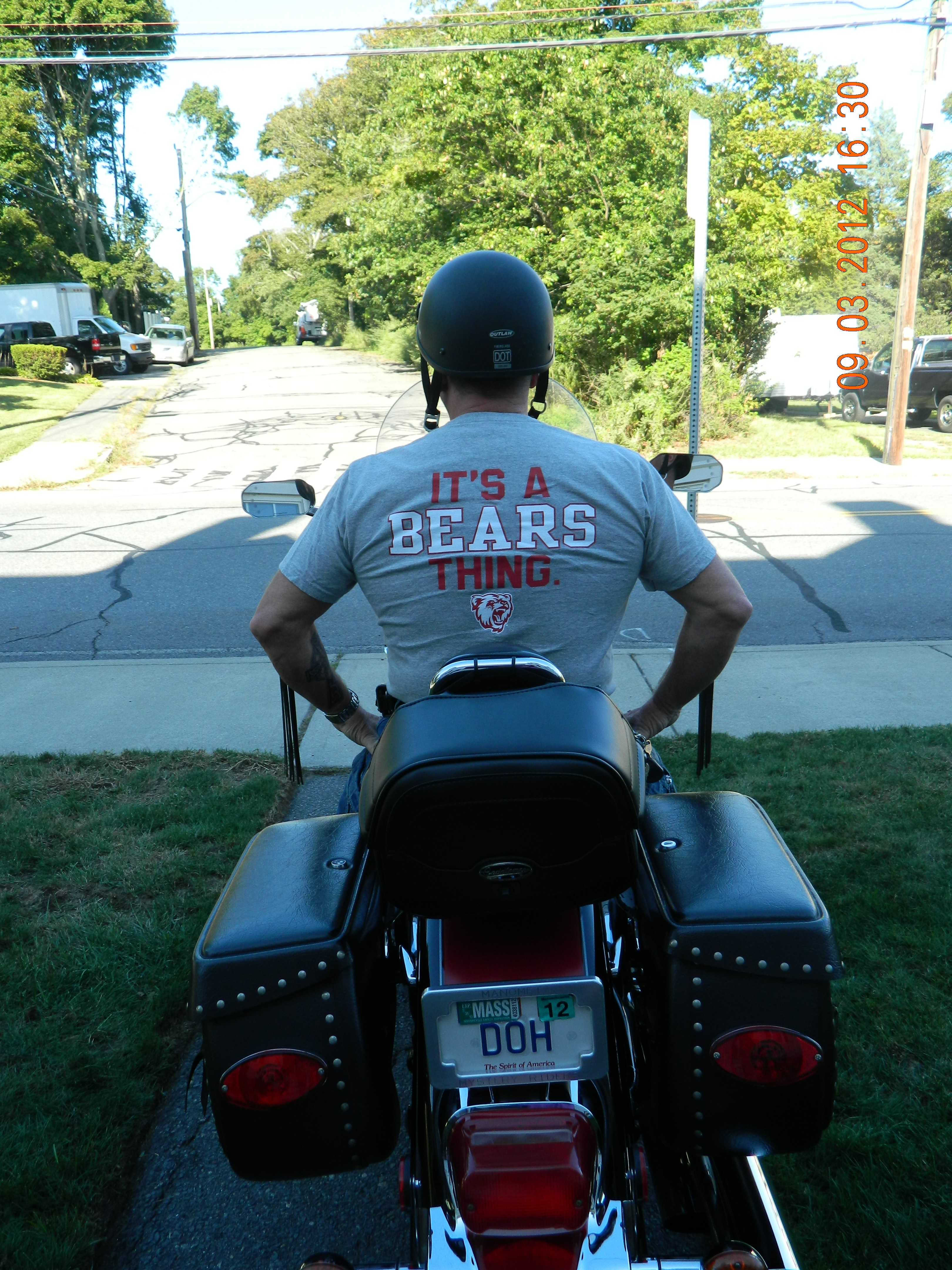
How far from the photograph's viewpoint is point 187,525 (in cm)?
1149

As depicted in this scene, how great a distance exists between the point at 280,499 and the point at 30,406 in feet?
77.9

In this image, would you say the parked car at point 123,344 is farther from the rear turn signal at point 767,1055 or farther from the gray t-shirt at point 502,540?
the rear turn signal at point 767,1055

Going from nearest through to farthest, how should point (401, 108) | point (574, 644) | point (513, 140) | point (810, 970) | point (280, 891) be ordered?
1. point (810, 970)
2. point (280, 891)
3. point (574, 644)
4. point (513, 140)
5. point (401, 108)

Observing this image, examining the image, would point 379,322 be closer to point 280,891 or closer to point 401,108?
point 401,108

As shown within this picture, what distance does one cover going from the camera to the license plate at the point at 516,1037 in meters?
1.45

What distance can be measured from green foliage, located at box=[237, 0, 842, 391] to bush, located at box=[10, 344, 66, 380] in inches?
540

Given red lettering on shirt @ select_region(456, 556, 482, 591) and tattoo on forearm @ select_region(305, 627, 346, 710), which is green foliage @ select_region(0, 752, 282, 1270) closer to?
tattoo on forearm @ select_region(305, 627, 346, 710)

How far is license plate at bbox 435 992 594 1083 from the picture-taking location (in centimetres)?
145

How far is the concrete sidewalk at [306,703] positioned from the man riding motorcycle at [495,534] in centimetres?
308

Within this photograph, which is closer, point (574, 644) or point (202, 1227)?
point (574, 644)

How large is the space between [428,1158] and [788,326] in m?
25.6

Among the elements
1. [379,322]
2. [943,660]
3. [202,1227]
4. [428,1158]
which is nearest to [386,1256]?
[202,1227]

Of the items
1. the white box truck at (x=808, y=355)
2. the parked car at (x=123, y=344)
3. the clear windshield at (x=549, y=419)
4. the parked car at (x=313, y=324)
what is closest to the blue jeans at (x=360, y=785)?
the clear windshield at (x=549, y=419)
